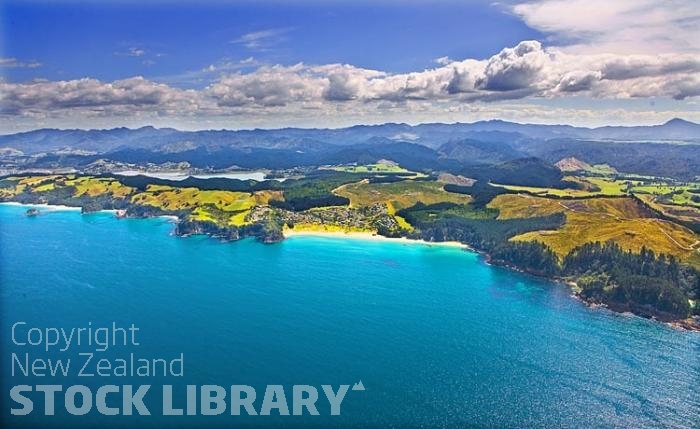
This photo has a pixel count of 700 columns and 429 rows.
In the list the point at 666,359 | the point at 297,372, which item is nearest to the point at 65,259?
the point at 297,372

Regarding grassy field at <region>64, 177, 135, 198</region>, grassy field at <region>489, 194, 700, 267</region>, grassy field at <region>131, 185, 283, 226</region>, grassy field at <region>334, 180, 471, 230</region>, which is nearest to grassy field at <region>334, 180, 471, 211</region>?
grassy field at <region>334, 180, 471, 230</region>

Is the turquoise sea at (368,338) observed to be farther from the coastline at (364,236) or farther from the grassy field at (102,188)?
the grassy field at (102,188)

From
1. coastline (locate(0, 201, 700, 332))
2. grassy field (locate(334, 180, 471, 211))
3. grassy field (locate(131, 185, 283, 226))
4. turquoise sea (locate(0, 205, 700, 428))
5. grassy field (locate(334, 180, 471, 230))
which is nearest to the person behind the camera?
turquoise sea (locate(0, 205, 700, 428))

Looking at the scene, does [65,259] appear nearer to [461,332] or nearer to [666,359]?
[461,332]

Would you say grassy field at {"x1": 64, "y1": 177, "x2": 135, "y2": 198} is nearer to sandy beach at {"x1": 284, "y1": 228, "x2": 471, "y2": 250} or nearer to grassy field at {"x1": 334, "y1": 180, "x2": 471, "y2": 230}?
grassy field at {"x1": 334, "y1": 180, "x2": 471, "y2": 230}

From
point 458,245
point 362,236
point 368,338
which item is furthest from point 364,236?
point 368,338

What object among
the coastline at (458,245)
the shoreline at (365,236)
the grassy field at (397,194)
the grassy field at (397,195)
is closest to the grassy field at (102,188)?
the coastline at (458,245)

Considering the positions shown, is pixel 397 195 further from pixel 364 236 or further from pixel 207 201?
pixel 207 201
